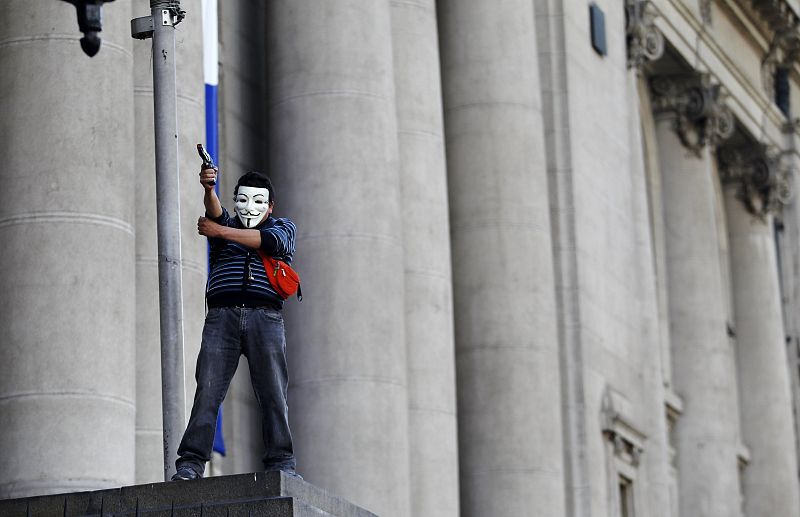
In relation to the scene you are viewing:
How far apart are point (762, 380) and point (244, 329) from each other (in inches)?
1324

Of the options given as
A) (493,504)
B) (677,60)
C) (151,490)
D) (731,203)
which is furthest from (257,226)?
(731,203)

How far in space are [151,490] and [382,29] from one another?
567 inches

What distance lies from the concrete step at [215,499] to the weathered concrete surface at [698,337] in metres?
29.4

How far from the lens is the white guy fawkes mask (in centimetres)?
1408

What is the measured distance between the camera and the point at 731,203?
48.0m

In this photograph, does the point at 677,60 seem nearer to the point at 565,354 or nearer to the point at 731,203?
the point at 731,203

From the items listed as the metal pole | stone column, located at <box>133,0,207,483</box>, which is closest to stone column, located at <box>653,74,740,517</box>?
stone column, located at <box>133,0,207,483</box>

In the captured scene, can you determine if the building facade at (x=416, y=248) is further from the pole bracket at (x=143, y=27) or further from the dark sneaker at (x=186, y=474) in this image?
the dark sneaker at (x=186, y=474)

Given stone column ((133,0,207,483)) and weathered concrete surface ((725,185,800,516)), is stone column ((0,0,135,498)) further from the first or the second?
weathered concrete surface ((725,185,800,516))

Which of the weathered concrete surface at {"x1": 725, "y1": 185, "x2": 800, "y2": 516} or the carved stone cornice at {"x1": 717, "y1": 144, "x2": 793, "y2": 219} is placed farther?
the carved stone cornice at {"x1": 717, "y1": 144, "x2": 793, "y2": 219}

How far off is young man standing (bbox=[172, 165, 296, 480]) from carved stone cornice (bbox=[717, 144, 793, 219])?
114 feet

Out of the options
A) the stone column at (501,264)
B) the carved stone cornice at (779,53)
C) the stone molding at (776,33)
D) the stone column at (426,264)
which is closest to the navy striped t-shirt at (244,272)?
the stone column at (426,264)

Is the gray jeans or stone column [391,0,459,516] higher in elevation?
stone column [391,0,459,516]

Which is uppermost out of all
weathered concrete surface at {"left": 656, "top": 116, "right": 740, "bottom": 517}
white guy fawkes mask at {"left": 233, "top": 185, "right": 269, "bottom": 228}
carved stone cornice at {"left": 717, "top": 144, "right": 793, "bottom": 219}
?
carved stone cornice at {"left": 717, "top": 144, "right": 793, "bottom": 219}
